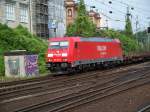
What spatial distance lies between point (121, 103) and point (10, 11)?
33.9m

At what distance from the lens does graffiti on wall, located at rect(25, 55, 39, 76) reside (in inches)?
1304

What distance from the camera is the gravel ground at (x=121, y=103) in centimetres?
1562

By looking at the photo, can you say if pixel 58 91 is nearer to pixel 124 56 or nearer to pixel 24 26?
pixel 124 56

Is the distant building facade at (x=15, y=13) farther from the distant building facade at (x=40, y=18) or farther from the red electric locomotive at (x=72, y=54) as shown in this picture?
the red electric locomotive at (x=72, y=54)

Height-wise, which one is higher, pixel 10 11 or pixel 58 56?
pixel 10 11

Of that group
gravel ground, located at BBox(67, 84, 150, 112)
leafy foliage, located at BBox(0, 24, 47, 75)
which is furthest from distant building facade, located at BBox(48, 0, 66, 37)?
gravel ground, located at BBox(67, 84, 150, 112)

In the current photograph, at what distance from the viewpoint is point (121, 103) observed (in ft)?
56.1

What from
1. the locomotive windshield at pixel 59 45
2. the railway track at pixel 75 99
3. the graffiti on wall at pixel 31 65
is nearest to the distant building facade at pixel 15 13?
the locomotive windshield at pixel 59 45

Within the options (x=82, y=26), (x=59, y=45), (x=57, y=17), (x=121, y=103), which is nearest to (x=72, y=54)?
(x=59, y=45)

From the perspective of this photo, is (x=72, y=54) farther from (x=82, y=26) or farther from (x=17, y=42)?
(x=82, y=26)

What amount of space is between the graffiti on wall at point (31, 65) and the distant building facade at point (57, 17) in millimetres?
24699

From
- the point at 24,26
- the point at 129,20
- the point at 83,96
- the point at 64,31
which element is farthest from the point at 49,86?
the point at 129,20

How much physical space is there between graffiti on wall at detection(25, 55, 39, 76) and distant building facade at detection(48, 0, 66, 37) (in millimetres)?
24699

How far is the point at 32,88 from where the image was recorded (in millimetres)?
22938
